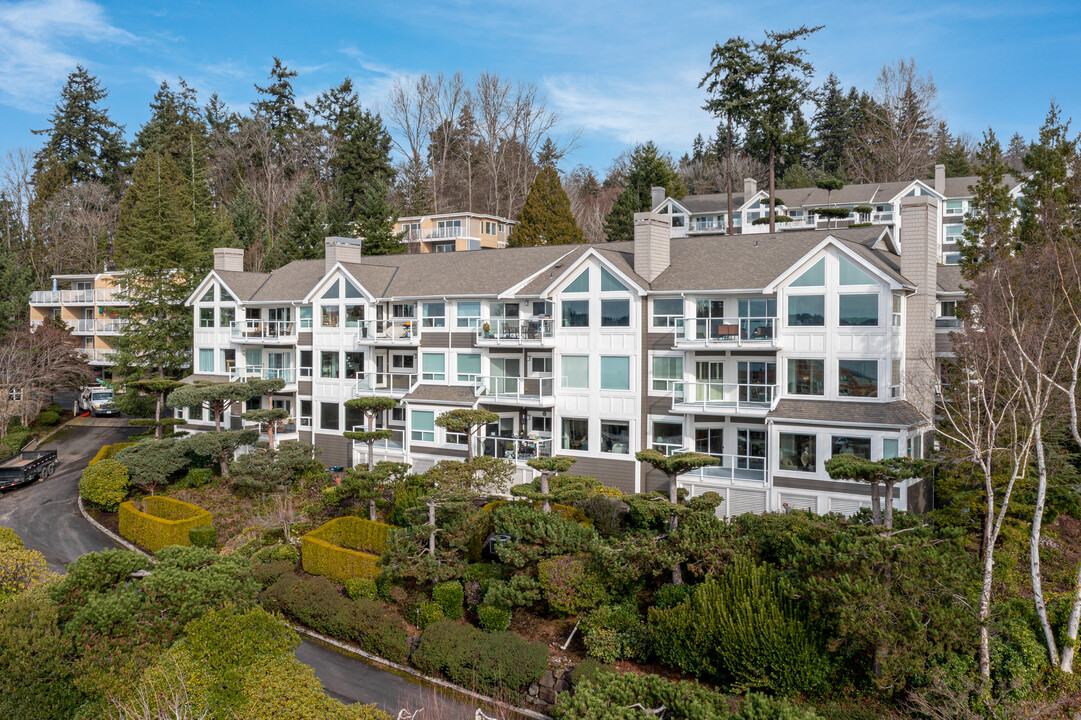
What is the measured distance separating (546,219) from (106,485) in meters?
32.9

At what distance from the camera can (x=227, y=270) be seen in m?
50.6

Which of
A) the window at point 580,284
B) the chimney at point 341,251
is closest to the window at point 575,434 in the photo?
the window at point 580,284

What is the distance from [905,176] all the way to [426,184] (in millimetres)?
45148

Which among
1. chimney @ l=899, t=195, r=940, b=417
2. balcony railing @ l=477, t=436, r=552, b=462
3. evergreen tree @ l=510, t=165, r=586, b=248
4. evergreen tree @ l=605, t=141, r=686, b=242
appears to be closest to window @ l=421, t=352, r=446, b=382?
balcony railing @ l=477, t=436, r=552, b=462

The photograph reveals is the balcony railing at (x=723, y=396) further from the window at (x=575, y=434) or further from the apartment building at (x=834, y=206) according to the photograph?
the apartment building at (x=834, y=206)

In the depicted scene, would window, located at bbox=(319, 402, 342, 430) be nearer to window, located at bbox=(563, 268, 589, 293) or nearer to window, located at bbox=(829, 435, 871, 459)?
window, located at bbox=(563, 268, 589, 293)

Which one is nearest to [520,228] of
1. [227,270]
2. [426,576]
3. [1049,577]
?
[227,270]

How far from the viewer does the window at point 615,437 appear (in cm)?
3544

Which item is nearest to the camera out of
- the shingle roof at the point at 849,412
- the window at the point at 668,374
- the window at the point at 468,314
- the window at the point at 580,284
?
the shingle roof at the point at 849,412

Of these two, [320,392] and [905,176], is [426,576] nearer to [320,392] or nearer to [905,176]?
[320,392]

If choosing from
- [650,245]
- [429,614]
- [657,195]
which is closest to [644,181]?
[657,195]

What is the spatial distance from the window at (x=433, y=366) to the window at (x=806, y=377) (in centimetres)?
1727

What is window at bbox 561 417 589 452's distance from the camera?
36.4 meters

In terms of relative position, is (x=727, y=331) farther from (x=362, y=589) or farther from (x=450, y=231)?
(x=450, y=231)
